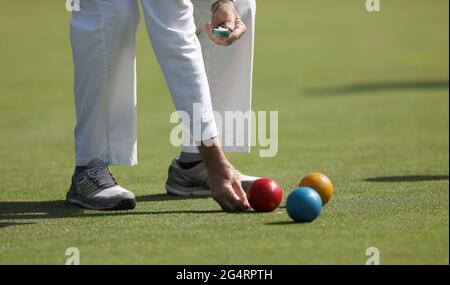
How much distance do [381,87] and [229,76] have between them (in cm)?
746

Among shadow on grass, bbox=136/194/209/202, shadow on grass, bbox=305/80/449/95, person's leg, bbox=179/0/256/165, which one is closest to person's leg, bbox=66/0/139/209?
shadow on grass, bbox=136/194/209/202

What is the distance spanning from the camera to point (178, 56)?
4.79 metres

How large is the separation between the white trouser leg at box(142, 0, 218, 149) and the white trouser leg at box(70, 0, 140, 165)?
0.22m

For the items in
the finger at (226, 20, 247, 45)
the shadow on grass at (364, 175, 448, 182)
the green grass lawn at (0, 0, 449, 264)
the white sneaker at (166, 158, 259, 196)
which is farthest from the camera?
the shadow on grass at (364, 175, 448, 182)

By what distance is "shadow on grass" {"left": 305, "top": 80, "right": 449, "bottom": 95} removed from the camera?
1250 centimetres

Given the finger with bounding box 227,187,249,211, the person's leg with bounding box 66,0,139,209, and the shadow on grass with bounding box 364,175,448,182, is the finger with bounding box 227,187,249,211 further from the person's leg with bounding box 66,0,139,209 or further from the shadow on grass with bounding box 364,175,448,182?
the shadow on grass with bounding box 364,175,448,182

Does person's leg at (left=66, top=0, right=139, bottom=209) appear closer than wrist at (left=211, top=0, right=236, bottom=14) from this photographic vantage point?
Yes

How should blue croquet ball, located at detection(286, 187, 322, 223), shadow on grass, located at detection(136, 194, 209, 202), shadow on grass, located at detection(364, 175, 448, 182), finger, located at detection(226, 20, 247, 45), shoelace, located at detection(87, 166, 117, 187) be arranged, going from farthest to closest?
shadow on grass, located at detection(364, 175, 448, 182) < shadow on grass, located at detection(136, 194, 209, 202) < shoelace, located at detection(87, 166, 117, 187) < finger, located at detection(226, 20, 247, 45) < blue croquet ball, located at detection(286, 187, 322, 223)

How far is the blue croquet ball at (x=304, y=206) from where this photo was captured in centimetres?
446

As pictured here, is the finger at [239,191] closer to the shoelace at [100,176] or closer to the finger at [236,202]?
the finger at [236,202]

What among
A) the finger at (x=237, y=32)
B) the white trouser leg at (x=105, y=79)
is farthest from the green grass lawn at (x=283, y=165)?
the finger at (x=237, y=32)

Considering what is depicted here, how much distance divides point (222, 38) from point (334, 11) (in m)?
22.1

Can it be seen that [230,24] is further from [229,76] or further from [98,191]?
[98,191]

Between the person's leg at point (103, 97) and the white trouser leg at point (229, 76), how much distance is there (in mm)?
590
